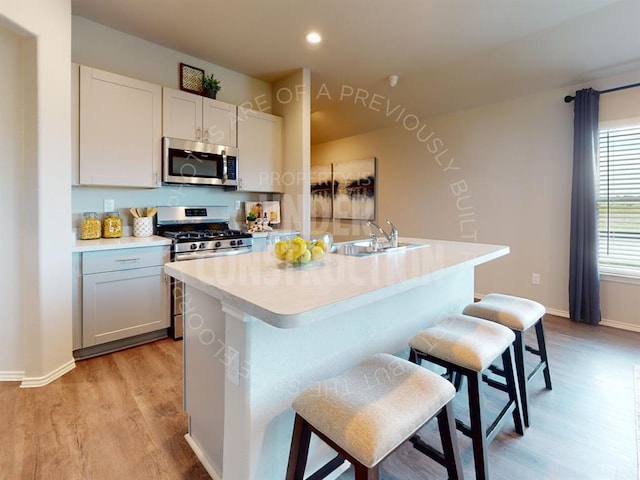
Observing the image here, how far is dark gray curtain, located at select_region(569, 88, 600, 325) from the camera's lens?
308 centimetres

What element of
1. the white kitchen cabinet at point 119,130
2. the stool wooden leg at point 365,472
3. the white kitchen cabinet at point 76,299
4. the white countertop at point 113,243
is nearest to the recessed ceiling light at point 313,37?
the white kitchen cabinet at point 119,130

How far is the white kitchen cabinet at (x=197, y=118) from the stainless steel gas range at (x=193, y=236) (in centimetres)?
74

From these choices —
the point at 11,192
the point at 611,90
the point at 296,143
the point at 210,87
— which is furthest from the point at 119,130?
the point at 611,90

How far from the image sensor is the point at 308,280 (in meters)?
1.23

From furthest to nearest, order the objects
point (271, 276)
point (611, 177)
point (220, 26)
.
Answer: point (611, 177) < point (220, 26) < point (271, 276)

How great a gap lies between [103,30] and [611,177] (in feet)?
16.2

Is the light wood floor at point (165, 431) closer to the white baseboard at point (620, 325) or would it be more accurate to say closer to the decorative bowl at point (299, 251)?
the white baseboard at point (620, 325)

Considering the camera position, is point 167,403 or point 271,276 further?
point 167,403

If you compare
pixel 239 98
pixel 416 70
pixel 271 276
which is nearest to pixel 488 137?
pixel 416 70

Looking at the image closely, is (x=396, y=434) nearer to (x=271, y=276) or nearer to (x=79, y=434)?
(x=271, y=276)

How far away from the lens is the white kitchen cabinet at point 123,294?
2.45m

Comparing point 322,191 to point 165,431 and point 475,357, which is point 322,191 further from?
point 475,357

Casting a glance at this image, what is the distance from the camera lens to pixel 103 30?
9.43 ft

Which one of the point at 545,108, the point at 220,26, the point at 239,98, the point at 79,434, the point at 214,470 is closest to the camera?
the point at 214,470
